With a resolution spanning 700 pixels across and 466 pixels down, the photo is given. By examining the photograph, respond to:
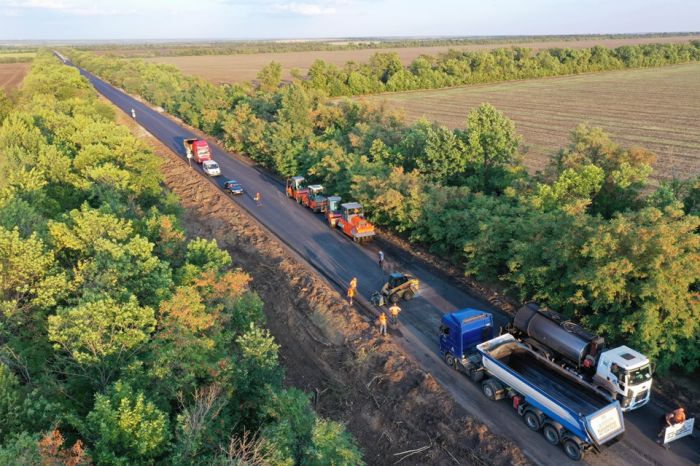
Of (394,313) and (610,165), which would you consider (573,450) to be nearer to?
(394,313)

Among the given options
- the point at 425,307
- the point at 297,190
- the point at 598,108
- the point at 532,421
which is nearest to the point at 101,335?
the point at 532,421

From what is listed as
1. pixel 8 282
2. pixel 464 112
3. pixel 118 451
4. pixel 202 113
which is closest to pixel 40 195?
pixel 8 282

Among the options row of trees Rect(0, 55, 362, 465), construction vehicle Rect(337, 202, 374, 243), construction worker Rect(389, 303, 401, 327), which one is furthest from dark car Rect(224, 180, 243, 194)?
construction worker Rect(389, 303, 401, 327)

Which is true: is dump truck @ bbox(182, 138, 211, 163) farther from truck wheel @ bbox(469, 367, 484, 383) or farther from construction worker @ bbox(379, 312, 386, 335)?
truck wheel @ bbox(469, 367, 484, 383)

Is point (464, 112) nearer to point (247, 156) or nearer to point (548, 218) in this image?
point (247, 156)

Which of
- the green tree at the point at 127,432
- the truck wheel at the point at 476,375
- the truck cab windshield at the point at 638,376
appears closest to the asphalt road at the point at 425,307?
the truck wheel at the point at 476,375

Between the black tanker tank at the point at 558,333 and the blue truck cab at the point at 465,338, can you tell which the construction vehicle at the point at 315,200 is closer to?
the blue truck cab at the point at 465,338
